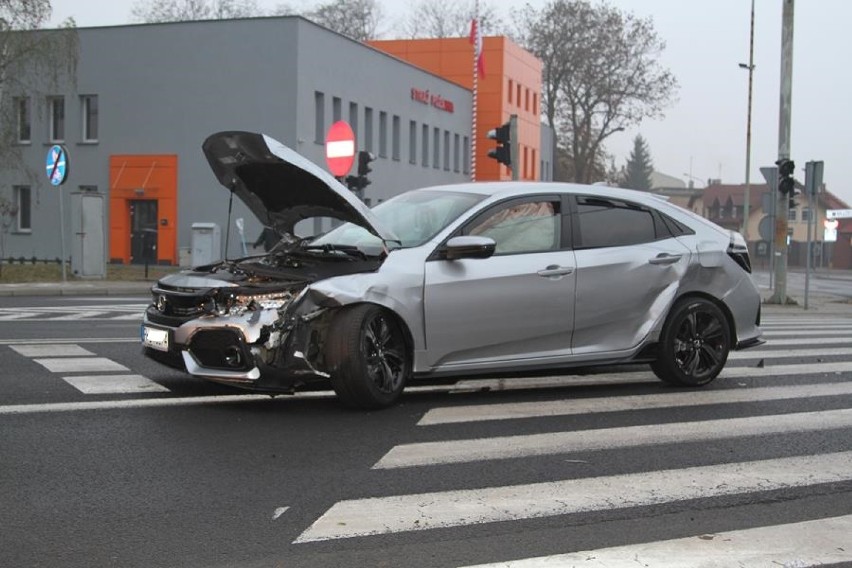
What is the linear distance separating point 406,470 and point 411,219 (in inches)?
105

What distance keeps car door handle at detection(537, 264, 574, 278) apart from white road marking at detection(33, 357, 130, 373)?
3.70 meters

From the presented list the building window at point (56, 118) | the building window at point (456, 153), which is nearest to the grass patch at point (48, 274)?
the building window at point (56, 118)

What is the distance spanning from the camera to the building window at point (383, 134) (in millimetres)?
44875

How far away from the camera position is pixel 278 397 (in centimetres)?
742

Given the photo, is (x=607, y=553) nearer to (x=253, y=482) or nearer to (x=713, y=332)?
(x=253, y=482)

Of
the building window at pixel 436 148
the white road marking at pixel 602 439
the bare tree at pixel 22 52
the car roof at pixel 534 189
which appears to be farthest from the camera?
the building window at pixel 436 148

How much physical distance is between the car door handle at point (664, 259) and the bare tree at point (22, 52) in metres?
24.0

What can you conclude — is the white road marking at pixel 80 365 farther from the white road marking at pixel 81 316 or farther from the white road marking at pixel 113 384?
the white road marking at pixel 81 316

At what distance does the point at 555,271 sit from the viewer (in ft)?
24.3

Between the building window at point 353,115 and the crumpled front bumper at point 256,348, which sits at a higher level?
the building window at point 353,115

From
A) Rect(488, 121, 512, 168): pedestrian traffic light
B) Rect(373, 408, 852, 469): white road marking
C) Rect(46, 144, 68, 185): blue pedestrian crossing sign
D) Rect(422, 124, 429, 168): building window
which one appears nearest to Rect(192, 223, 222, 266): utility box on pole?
Rect(46, 144, 68, 185): blue pedestrian crossing sign

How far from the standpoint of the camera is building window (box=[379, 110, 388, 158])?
147 feet

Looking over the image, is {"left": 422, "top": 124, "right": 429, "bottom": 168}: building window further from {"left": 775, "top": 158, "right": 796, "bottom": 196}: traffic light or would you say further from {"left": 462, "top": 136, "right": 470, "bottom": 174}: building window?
{"left": 775, "top": 158, "right": 796, "bottom": 196}: traffic light

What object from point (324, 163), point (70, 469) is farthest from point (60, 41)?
point (70, 469)
